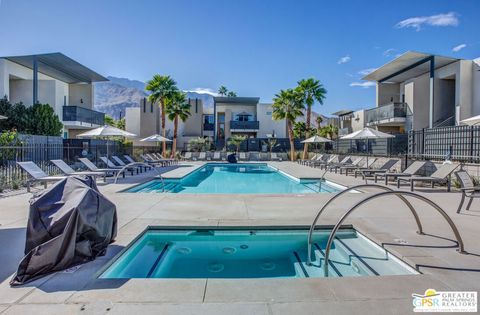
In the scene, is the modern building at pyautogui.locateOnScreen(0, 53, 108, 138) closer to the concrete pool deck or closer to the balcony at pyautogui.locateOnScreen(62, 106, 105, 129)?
the balcony at pyautogui.locateOnScreen(62, 106, 105, 129)

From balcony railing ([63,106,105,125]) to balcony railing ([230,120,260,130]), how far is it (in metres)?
14.4

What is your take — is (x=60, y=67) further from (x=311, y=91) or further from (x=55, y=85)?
(x=311, y=91)

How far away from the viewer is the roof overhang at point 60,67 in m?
19.9

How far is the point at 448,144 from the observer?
1318 centimetres

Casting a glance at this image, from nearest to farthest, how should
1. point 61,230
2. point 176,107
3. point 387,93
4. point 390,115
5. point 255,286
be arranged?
point 255,286 → point 61,230 → point 390,115 → point 387,93 → point 176,107

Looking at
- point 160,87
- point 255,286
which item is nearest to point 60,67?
point 160,87

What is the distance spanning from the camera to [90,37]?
16.6 metres

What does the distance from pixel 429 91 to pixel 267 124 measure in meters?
18.6

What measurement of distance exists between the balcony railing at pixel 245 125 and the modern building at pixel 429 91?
522 inches

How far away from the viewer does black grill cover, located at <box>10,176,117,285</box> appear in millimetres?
3432

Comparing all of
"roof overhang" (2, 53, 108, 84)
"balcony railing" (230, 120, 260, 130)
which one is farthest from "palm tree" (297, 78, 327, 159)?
"roof overhang" (2, 53, 108, 84)

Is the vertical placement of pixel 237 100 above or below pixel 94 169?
above

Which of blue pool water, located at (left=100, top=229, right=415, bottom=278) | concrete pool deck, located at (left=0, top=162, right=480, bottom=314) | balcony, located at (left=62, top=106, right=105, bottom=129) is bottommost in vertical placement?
blue pool water, located at (left=100, top=229, right=415, bottom=278)

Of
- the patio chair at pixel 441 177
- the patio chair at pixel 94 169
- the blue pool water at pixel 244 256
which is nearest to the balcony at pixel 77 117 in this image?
the patio chair at pixel 94 169
